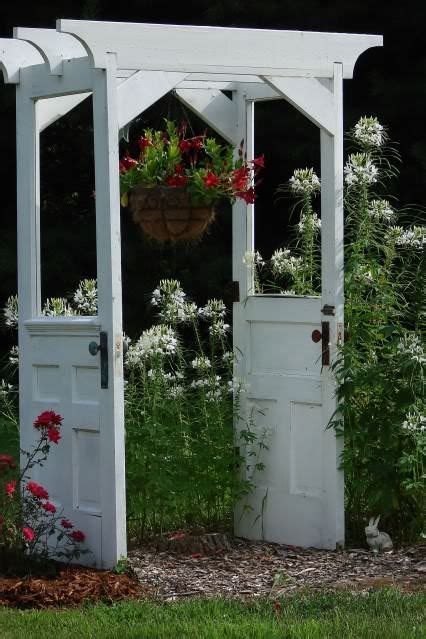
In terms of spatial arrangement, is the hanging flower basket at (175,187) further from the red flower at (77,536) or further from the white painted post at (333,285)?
the red flower at (77,536)

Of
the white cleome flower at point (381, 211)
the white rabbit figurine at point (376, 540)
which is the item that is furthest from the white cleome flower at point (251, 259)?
the white rabbit figurine at point (376, 540)

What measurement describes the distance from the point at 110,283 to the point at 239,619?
1.61 metres

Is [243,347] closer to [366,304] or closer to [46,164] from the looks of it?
[366,304]

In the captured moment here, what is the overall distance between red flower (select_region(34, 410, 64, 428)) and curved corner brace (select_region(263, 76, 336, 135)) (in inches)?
75.4

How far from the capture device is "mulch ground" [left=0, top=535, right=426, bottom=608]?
5.61 metres

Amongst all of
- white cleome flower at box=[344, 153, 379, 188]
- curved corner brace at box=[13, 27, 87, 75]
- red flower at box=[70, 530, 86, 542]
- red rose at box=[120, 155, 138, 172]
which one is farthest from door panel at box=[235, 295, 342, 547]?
curved corner brace at box=[13, 27, 87, 75]

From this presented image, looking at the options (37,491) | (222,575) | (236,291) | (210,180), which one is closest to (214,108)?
(210,180)

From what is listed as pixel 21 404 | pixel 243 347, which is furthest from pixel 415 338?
pixel 21 404

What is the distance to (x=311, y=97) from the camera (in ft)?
21.5

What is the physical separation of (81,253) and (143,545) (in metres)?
5.27

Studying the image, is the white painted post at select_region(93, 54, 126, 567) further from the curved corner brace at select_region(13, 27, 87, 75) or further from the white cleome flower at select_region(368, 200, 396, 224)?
the white cleome flower at select_region(368, 200, 396, 224)

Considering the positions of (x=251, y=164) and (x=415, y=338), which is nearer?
(x=415, y=338)

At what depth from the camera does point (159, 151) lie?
6398 millimetres

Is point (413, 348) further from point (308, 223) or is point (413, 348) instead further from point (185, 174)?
point (185, 174)
